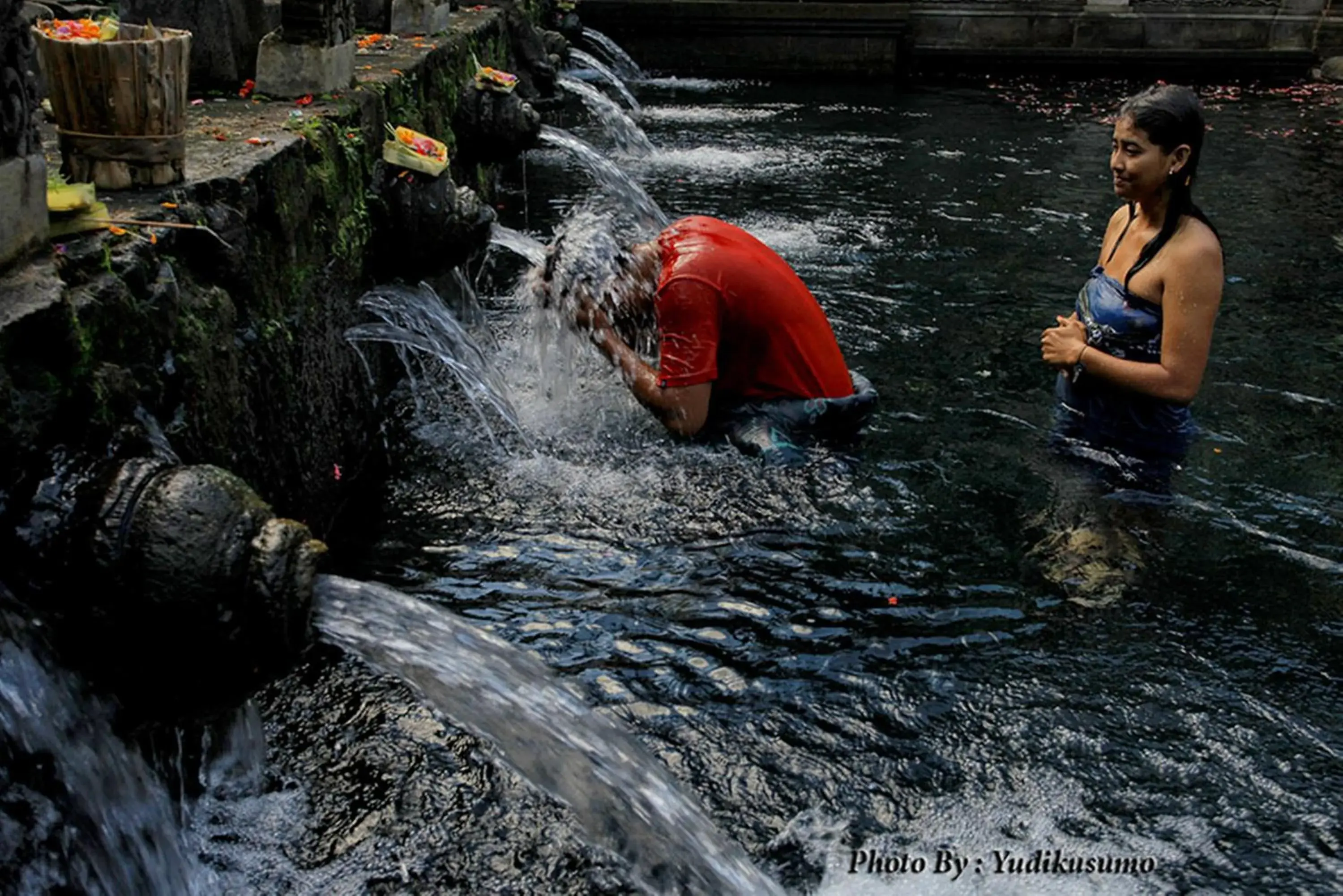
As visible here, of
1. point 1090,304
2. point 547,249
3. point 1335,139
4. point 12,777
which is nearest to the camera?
point 12,777

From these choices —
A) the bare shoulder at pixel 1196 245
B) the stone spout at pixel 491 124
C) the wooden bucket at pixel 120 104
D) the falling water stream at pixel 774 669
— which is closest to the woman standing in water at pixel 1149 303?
the bare shoulder at pixel 1196 245

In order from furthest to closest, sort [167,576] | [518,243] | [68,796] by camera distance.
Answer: [518,243] < [68,796] < [167,576]

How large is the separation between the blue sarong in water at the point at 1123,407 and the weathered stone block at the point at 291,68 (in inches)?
133

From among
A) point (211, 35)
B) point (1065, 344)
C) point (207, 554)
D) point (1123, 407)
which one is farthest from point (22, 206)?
point (1123, 407)

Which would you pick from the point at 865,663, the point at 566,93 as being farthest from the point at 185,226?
the point at 566,93

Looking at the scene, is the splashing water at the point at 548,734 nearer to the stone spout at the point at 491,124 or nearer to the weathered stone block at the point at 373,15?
the stone spout at the point at 491,124

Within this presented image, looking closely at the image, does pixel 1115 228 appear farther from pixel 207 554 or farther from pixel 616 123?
pixel 616 123

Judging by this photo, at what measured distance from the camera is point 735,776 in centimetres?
329

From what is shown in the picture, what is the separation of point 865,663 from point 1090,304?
5.49 ft

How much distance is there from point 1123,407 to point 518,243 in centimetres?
408

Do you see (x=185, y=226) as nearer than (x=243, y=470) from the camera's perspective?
Yes

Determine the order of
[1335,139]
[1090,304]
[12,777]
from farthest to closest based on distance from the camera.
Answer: [1335,139]
[1090,304]
[12,777]

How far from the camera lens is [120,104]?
324 cm

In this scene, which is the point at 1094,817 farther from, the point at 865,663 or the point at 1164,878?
the point at 865,663
